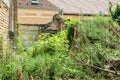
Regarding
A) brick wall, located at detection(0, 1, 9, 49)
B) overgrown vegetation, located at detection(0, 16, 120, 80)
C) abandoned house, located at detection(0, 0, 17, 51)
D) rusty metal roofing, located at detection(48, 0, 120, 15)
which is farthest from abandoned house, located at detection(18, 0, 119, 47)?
overgrown vegetation, located at detection(0, 16, 120, 80)

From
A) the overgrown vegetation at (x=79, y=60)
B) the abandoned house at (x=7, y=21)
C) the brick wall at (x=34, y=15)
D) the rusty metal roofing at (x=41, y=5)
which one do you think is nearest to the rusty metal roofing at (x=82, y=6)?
the rusty metal roofing at (x=41, y=5)

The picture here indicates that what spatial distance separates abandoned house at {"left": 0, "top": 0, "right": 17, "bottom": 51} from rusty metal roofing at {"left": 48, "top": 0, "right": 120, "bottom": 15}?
1350 cm

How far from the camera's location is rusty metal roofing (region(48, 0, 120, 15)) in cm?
2572

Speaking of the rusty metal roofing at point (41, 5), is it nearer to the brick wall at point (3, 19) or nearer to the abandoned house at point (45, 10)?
the abandoned house at point (45, 10)

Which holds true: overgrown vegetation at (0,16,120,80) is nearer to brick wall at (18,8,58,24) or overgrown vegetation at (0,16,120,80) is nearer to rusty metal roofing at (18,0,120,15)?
brick wall at (18,8,58,24)

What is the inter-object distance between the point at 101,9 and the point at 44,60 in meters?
21.4

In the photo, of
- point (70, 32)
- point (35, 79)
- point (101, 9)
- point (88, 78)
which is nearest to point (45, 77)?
point (35, 79)

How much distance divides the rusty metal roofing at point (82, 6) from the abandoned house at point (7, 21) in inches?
532

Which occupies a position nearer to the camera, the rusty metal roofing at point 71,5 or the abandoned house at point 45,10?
the abandoned house at point 45,10

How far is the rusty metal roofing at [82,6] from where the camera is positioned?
25.7 meters

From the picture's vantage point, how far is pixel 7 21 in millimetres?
10117

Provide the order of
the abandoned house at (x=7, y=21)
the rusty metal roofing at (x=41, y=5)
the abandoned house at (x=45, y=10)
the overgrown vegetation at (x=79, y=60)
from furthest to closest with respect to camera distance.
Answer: the rusty metal roofing at (x=41, y=5) < the abandoned house at (x=45, y=10) < the abandoned house at (x=7, y=21) < the overgrown vegetation at (x=79, y=60)

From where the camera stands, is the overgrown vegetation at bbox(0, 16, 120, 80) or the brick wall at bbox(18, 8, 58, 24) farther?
the brick wall at bbox(18, 8, 58, 24)

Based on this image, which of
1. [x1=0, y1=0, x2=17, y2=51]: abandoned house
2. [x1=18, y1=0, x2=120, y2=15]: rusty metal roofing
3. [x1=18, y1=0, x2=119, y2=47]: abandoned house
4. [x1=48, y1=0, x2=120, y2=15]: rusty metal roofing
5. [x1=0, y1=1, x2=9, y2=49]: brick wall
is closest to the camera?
[x1=0, y1=0, x2=17, y2=51]: abandoned house
